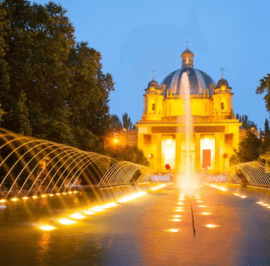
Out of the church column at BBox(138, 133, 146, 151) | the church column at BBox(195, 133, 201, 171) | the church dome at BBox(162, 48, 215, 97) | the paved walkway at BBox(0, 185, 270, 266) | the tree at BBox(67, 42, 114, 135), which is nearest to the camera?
the paved walkway at BBox(0, 185, 270, 266)

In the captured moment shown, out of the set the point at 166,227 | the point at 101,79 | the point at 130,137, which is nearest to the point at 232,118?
the point at 130,137

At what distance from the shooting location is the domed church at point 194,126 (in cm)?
9844

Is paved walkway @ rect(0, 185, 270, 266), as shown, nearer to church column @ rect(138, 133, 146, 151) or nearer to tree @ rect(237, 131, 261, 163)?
tree @ rect(237, 131, 261, 163)

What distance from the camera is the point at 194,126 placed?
9944cm

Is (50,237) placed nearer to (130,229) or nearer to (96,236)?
(96,236)

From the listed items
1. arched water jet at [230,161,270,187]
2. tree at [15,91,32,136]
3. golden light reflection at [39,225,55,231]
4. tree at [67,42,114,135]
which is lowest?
golden light reflection at [39,225,55,231]

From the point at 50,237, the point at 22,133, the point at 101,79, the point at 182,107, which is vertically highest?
the point at 182,107

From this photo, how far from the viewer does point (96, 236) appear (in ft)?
27.9

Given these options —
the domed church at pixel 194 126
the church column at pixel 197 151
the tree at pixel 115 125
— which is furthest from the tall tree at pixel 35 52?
the church column at pixel 197 151

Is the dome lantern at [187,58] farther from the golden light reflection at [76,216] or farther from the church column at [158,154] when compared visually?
the golden light reflection at [76,216]

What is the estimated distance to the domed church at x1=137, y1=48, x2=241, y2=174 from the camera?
98438 mm

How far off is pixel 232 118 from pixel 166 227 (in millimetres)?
94712

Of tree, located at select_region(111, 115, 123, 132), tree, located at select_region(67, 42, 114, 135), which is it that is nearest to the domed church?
tree, located at select_region(111, 115, 123, 132)

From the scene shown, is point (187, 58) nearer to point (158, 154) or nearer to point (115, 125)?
point (115, 125)
